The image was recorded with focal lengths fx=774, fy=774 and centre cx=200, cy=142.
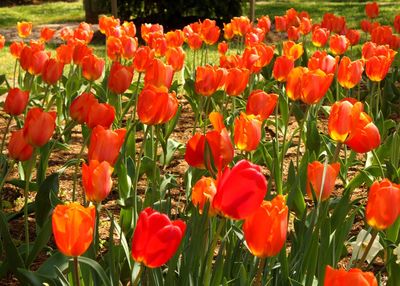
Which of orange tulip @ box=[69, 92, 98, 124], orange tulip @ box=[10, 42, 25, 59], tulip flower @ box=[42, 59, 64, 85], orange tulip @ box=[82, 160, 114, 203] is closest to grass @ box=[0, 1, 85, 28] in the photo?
orange tulip @ box=[10, 42, 25, 59]

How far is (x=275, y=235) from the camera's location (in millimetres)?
1504

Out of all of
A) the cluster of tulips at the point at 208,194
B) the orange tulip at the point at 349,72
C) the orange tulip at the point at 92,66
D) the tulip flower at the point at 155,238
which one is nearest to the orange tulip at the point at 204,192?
the cluster of tulips at the point at 208,194

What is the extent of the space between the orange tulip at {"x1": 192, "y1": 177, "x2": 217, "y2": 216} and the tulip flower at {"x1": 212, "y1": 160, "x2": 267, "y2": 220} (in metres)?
0.21

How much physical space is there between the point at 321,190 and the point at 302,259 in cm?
20

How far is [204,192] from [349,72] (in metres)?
1.70

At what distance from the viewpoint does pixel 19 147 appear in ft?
→ 7.79

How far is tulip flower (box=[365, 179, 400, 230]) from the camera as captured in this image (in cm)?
169

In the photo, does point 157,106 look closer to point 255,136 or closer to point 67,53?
point 255,136

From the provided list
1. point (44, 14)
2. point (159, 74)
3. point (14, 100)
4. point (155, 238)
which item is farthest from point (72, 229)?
point (44, 14)

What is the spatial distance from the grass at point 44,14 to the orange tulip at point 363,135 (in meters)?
10.3

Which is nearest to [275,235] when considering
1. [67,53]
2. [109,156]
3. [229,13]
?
[109,156]

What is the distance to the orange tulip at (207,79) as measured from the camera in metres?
2.96

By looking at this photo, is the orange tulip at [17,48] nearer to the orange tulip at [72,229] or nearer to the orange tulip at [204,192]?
the orange tulip at [204,192]

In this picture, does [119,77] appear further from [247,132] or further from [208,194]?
[208,194]
